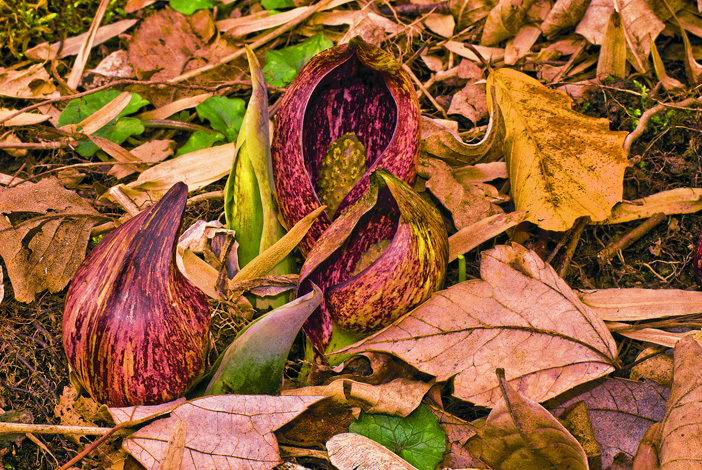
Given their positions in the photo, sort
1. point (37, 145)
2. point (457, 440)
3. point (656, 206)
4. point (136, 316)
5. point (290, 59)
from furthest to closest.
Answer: point (290, 59) < point (37, 145) < point (656, 206) < point (457, 440) < point (136, 316)

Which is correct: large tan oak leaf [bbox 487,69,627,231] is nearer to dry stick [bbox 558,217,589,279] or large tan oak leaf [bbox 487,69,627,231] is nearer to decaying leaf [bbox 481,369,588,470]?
dry stick [bbox 558,217,589,279]

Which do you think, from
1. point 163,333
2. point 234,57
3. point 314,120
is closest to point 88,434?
point 163,333

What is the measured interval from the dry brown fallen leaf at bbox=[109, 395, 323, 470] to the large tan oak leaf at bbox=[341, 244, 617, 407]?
0.19 m

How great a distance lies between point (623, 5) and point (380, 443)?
46.6 inches

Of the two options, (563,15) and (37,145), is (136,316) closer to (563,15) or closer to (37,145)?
(37,145)

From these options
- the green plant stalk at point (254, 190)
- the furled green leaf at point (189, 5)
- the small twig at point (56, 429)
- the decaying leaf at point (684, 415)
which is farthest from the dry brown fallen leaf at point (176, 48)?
the decaying leaf at point (684, 415)

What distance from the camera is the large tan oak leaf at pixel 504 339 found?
3.13ft

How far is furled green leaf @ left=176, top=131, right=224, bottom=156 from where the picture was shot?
55.1 inches

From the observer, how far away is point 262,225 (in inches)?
44.3

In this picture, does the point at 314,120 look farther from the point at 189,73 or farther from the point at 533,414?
the point at 533,414

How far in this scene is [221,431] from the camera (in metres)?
0.91

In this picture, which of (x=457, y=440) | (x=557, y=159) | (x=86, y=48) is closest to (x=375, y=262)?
(x=457, y=440)

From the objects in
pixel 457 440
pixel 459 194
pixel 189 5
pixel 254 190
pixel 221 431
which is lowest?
pixel 457 440

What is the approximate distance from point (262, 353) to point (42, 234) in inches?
25.0
